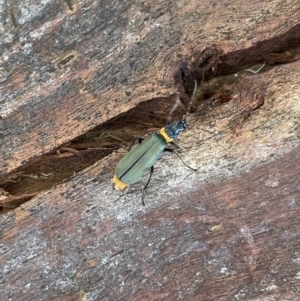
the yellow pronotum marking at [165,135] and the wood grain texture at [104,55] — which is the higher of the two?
the wood grain texture at [104,55]

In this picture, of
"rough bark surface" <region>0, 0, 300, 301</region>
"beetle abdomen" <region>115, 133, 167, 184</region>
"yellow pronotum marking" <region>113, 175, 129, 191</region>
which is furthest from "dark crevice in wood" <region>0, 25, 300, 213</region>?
"yellow pronotum marking" <region>113, 175, 129, 191</region>

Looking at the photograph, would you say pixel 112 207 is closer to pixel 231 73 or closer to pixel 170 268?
pixel 170 268

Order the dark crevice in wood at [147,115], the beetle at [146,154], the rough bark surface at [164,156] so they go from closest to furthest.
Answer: the rough bark surface at [164,156]
the beetle at [146,154]
the dark crevice in wood at [147,115]

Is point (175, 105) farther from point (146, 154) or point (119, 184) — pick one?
point (119, 184)

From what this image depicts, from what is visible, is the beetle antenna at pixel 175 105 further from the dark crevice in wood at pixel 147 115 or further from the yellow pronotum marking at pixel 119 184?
the yellow pronotum marking at pixel 119 184

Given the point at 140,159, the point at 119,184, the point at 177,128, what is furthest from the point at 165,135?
the point at 119,184

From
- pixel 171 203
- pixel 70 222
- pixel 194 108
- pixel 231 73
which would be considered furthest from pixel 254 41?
pixel 70 222

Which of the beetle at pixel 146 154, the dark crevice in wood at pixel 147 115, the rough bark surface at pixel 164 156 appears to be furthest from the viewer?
the dark crevice in wood at pixel 147 115

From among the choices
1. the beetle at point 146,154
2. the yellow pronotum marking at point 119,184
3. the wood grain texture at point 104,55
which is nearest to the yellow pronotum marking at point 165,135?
the beetle at point 146,154
